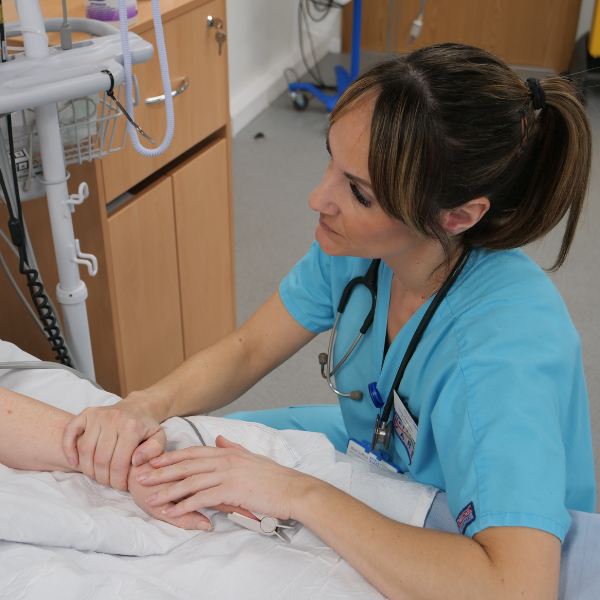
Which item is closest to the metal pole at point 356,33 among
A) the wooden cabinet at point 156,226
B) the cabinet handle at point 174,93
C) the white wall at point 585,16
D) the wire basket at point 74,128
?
the white wall at point 585,16

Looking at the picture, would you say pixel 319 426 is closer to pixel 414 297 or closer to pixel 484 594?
pixel 414 297

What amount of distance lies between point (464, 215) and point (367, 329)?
12.9 inches

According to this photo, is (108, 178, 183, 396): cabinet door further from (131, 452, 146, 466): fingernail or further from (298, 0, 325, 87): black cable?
(298, 0, 325, 87): black cable

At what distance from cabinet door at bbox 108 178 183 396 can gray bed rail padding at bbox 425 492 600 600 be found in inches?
45.7

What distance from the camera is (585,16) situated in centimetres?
455

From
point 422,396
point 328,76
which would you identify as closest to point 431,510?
point 422,396

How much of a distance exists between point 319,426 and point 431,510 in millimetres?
497

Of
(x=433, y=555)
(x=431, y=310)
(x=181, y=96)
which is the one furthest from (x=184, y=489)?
(x=181, y=96)

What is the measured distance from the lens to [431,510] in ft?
3.43

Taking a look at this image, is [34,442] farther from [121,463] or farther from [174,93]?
[174,93]

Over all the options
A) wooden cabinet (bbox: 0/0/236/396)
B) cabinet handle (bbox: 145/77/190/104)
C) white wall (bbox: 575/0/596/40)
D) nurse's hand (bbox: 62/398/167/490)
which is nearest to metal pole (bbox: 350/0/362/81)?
white wall (bbox: 575/0/596/40)

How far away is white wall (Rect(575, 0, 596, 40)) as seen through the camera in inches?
177

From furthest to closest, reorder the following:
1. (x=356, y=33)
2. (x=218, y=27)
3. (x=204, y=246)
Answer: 1. (x=356, y=33)
2. (x=204, y=246)
3. (x=218, y=27)

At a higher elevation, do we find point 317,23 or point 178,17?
point 178,17
